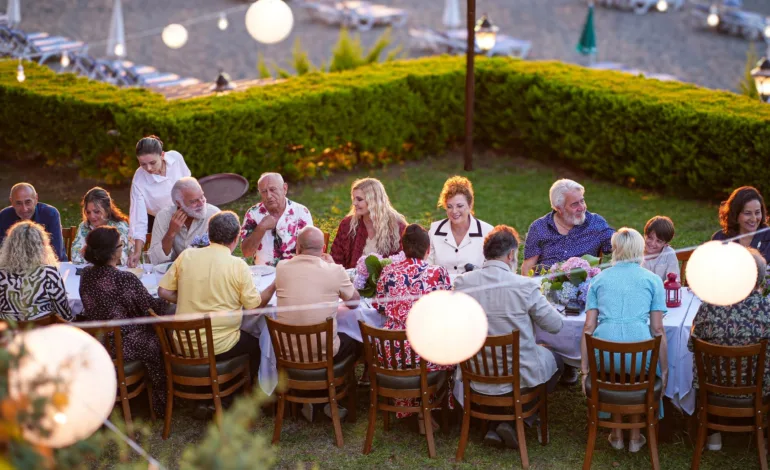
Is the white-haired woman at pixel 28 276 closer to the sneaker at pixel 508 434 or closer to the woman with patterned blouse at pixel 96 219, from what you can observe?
the woman with patterned blouse at pixel 96 219

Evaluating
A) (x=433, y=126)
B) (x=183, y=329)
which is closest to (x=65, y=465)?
(x=183, y=329)

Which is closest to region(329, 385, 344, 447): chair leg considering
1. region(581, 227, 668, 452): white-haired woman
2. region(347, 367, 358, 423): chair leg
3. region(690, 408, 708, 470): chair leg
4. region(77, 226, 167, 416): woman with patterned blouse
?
region(347, 367, 358, 423): chair leg

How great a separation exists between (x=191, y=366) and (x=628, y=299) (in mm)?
2569

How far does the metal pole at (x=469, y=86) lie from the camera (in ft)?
35.1

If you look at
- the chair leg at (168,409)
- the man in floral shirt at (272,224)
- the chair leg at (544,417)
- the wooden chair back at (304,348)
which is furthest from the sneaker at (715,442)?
the chair leg at (168,409)

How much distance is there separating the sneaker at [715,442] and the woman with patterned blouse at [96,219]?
12.7 feet

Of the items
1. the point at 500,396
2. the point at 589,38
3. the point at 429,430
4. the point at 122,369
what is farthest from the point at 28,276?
the point at 589,38

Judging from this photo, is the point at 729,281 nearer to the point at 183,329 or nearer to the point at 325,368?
the point at 325,368

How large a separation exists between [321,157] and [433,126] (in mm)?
1510

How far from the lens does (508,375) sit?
530cm

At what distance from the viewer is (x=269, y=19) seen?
7801 millimetres

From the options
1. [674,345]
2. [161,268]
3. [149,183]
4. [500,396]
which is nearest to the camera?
[500,396]

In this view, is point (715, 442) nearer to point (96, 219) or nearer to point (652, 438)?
point (652, 438)

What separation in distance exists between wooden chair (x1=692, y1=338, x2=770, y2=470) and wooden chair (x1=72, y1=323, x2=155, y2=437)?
127 inches
